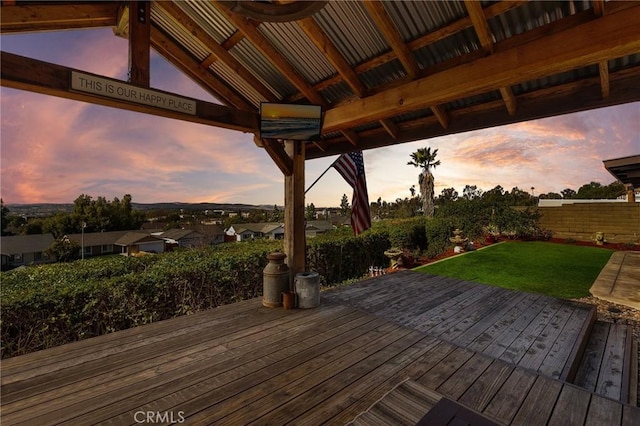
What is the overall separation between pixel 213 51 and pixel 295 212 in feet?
8.16

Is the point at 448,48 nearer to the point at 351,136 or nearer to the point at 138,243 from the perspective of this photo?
the point at 351,136

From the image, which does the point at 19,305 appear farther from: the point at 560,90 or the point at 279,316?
the point at 560,90

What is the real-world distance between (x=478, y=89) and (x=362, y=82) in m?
1.54

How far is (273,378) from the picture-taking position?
2377 mm

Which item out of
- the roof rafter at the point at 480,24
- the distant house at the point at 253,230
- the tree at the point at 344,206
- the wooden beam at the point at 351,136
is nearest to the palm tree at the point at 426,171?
the tree at the point at 344,206

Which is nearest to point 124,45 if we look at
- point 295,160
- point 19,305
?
point 295,160

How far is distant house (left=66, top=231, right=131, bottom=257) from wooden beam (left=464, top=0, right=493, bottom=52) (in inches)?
2292

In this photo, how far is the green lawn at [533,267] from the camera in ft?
20.7

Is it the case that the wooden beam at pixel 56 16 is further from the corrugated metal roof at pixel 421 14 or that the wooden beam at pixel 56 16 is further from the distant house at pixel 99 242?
the distant house at pixel 99 242

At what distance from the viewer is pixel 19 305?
12.0 ft

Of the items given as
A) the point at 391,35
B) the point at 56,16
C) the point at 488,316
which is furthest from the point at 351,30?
the point at 488,316

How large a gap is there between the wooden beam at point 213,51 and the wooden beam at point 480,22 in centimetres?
283

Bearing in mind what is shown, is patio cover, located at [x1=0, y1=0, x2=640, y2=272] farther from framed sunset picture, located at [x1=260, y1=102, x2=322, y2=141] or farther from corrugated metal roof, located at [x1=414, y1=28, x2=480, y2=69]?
framed sunset picture, located at [x1=260, y1=102, x2=322, y2=141]

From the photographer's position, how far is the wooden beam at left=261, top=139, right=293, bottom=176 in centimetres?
434
